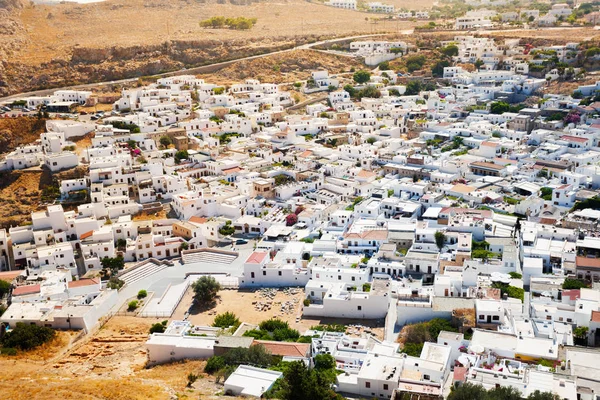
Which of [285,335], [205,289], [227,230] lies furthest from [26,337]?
[227,230]

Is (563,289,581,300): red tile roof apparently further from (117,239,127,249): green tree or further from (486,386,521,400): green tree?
(117,239,127,249): green tree

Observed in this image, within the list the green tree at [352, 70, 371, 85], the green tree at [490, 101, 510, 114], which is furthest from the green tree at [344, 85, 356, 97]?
the green tree at [490, 101, 510, 114]

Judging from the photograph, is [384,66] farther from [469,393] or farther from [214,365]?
[469,393]

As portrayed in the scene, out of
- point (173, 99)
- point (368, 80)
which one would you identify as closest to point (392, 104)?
point (368, 80)

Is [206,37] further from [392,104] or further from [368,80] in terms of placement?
[392,104]

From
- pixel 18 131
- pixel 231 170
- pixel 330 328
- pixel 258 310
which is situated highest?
pixel 18 131
